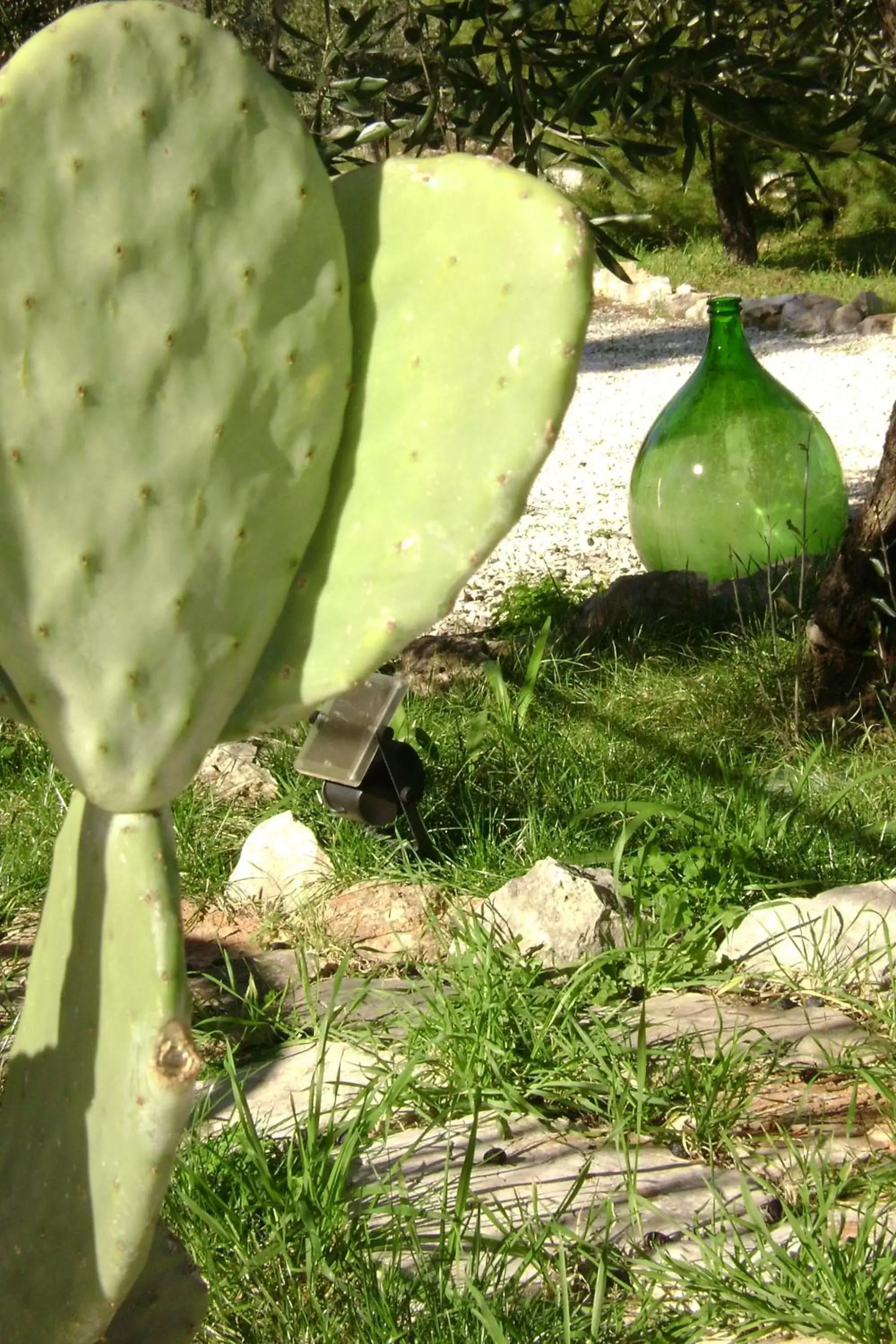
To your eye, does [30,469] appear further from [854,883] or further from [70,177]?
[854,883]

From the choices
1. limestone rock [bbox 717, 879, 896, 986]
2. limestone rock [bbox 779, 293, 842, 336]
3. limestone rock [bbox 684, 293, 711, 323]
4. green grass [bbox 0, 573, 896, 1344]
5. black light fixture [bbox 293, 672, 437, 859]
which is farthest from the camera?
limestone rock [bbox 684, 293, 711, 323]

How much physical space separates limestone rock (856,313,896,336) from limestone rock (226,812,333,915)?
1010 cm

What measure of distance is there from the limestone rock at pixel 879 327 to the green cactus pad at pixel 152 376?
1175 cm

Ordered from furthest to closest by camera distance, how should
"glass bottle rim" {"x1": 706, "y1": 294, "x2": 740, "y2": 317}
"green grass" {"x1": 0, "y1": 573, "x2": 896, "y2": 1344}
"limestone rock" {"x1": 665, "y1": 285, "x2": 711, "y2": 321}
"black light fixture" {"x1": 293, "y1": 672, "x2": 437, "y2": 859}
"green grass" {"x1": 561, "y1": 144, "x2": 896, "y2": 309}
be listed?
"green grass" {"x1": 561, "y1": 144, "x2": 896, "y2": 309}, "limestone rock" {"x1": 665, "y1": 285, "x2": 711, "y2": 321}, "glass bottle rim" {"x1": 706, "y1": 294, "x2": 740, "y2": 317}, "black light fixture" {"x1": 293, "y1": 672, "x2": 437, "y2": 859}, "green grass" {"x1": 0, "y1": 573, "x2": 896, "y2": 1344}

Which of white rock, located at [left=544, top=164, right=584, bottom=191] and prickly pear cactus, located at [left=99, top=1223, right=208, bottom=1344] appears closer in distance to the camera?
prickly pear cactus, located at [left=99, top=1223, right=208, bottom=1344]

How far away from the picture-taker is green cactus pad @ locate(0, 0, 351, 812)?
1094 millimetres

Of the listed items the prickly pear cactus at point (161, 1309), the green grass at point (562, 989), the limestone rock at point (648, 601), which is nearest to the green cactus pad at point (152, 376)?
the prickly pear cactus at point (161, 1309)

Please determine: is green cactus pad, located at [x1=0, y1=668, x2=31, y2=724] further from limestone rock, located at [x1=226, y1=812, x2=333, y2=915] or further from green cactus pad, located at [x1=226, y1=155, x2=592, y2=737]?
limestone rock, located at [x1=226, y1=812, x2=333, y2=915]

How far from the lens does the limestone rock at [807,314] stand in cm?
1284

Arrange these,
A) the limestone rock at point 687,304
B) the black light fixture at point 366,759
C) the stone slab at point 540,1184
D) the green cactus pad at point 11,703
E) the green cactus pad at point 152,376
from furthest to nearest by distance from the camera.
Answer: the limestone rock at point 687,304 < the black light fixture at point 366,759 < the stone slab at point 540,1184 < the green cactus pad at point 11,703 < the green cactus pad at point 152,376

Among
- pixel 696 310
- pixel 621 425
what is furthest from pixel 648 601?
pixel 696 310

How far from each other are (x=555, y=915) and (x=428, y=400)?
1649 millimetres

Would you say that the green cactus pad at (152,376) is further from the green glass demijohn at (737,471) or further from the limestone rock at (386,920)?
the green glass demijohn at (737,471)

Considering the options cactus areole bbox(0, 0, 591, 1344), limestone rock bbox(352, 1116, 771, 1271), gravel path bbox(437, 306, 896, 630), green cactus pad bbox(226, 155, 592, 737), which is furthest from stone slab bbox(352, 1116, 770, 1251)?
gravel path bbox(437, 306, 896, 630)
